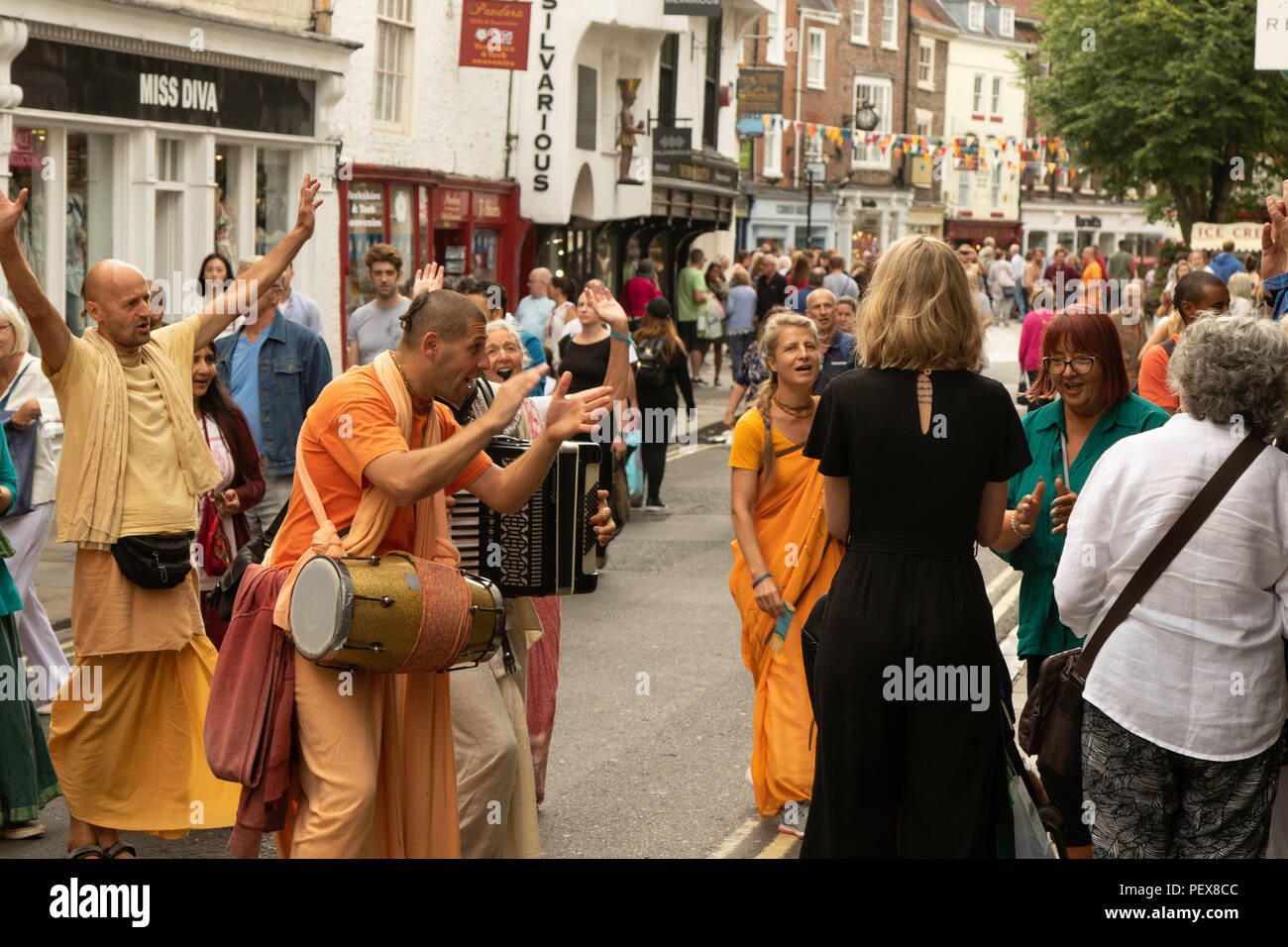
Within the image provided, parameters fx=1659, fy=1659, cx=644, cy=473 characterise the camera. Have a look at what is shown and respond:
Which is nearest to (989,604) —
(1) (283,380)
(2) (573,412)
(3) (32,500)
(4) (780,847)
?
(2) (573,412)

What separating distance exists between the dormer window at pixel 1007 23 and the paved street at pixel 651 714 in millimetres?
53276

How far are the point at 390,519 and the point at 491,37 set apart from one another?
16875 millimetres

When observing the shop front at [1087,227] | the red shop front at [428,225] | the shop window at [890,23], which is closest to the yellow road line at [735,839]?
the red shop front at [428,225]

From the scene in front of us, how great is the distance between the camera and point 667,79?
3016cm

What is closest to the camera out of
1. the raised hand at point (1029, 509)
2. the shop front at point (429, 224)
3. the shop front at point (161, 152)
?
the raised hand at point (1029, 509)

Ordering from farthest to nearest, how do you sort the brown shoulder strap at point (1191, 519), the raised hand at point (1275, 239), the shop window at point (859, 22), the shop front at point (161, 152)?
1. the shop window at point (859, 22)
2. the shop front at point (161, 152)
3. the raised hand at point (1275, 239)
4. the brown shoulder strap at point (1191, 519)

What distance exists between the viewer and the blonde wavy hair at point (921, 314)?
160 inches

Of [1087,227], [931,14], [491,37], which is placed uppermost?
[931,14]

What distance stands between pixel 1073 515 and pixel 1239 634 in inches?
19.3

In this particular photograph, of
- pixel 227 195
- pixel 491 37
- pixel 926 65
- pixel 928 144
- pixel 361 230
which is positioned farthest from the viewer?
pixel 926 65

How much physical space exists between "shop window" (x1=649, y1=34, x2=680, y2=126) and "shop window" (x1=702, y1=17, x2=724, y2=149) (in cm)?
215

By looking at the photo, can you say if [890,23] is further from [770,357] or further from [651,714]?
[770,357]

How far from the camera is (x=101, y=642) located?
5.62m

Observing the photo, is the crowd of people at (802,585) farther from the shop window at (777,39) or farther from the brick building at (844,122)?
the shop window at (777,39)
